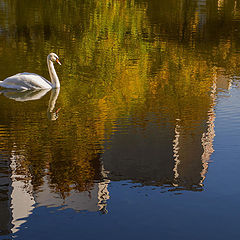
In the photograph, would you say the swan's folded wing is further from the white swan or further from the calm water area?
the calm water area

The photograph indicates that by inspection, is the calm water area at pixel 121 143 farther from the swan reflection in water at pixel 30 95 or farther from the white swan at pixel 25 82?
the white swan at pixel 25 82

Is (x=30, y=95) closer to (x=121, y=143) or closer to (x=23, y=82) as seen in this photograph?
(x=23, y=82)

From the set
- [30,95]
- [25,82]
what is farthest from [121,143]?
[25,82]

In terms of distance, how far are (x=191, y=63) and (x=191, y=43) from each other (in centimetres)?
612

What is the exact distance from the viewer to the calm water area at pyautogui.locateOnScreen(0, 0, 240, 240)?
796 centimetres

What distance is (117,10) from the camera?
39.5m

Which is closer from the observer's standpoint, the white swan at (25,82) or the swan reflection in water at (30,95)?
the swan reflection in water at (30,95)

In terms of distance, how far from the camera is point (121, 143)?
1127 cm

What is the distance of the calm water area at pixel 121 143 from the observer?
796 centimetres

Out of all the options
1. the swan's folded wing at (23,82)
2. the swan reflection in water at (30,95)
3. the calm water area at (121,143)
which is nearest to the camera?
the calm water area at (121,143)

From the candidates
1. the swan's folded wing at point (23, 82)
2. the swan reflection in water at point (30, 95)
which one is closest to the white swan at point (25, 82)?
the swan's folded wing at point (23, 82)

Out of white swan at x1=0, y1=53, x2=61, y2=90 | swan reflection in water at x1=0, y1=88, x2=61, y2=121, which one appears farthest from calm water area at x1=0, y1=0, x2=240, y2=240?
white swan at x1=0, y1=53, x2=61, y2=90

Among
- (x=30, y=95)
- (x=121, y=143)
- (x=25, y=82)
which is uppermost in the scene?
(x=25, y=82)

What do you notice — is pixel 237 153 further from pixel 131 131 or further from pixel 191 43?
pixel 191 43
